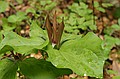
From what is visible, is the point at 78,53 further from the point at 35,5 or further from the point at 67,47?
the point at 35,5

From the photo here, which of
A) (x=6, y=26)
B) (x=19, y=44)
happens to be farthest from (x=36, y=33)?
(x=6, y=26)

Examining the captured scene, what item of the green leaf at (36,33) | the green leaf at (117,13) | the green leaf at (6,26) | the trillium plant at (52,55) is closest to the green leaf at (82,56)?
the trillium plant at (52,55)

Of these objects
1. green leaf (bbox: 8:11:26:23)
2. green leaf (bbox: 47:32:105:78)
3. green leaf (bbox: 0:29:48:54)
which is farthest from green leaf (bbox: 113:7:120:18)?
green leaf (bbox: 0:29:48:54)

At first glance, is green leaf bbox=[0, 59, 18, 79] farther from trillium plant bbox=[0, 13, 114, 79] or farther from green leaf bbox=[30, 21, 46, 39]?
green leaf bbox=[30, 21, 46, 39]

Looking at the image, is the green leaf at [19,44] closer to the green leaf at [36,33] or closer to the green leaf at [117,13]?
the green leaf at [36,33]

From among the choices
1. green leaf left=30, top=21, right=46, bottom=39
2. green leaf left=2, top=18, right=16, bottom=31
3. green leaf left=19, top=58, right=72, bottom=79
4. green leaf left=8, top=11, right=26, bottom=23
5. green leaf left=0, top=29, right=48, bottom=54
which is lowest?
green leaf left=19, top=58, right=72, bottom=79

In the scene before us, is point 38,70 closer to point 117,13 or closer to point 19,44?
point 19,44

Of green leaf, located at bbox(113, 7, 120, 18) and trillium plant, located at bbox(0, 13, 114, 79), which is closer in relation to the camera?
trillium plant, located at bbox(0, 13, 114, 79)
